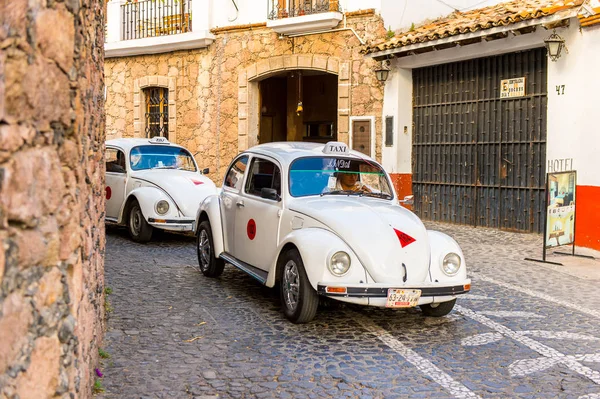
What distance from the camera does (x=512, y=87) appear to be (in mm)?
12734

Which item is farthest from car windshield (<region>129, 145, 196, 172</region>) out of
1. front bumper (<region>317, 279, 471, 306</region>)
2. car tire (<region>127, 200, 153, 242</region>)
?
front bumper (<region>317, 279, 471, 306</region>)

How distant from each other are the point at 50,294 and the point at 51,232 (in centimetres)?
23

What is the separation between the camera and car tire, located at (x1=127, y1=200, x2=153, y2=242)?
36.2 ft

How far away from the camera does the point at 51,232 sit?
268 centimetres

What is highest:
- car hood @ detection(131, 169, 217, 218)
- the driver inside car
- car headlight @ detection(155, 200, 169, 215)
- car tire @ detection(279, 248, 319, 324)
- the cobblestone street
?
the driver inside car

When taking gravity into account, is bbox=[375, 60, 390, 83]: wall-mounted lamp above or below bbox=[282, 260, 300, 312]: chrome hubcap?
above

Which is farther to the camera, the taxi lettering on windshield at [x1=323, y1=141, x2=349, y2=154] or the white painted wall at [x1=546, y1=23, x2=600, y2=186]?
the white painted wall at [x1=546, y1=23, x2=600, y2=186]

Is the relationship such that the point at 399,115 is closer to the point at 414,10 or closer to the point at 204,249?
the point at 414,10

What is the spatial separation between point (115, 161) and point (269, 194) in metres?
5.84

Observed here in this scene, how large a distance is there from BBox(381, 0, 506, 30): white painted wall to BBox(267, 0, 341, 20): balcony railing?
1.17 meters

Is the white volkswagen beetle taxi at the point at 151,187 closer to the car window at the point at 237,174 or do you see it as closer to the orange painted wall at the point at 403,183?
the car window at the point at 237,174

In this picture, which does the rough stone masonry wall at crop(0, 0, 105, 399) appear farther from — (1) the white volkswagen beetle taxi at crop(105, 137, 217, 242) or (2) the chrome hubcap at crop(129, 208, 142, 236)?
(2) the chrome hubcap at crop(129, 208, 142, 236)

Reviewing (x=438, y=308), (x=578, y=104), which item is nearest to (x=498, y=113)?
(x=578, y=104)

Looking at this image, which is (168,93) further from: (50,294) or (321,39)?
(50,294)
